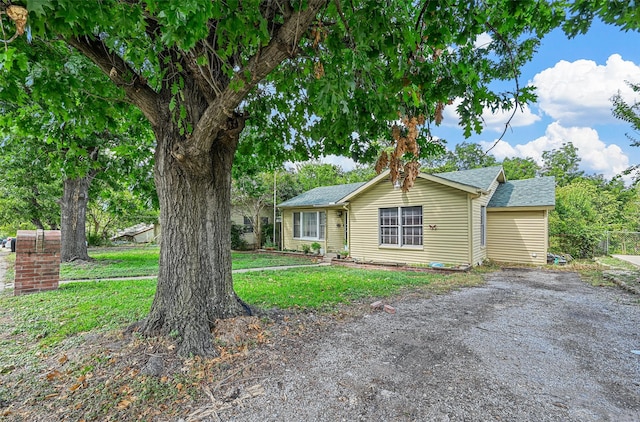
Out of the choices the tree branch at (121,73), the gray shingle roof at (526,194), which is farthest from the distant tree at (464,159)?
the tree branch at (121,73)

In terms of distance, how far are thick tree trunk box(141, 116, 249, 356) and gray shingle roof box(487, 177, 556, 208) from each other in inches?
448

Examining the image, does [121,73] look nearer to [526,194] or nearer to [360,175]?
[526,194]

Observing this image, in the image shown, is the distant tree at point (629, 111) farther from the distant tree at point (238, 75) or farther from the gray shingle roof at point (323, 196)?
the gray shingle roof at point (323, 196)

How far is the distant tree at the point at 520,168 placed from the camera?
27545mm

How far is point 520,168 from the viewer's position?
94.9 ft

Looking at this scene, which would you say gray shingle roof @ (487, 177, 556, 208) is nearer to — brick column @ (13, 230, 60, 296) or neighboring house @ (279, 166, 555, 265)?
neighboring house @ (279, 166, 555, 265)

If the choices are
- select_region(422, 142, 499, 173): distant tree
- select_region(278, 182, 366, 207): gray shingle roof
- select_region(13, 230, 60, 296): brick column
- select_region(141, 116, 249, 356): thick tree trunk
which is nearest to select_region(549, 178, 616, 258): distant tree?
select_region(278, 182, 366, 207): gray shingle roof

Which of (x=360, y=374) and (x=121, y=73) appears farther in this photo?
(x=121, y=73)

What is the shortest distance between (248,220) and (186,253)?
51.9 feet

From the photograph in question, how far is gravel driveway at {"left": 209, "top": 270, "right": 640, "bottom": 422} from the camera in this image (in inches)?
95.2

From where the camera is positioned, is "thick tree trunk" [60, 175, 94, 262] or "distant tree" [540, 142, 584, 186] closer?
"thick tree trunk" [60, 175, 94, 262]

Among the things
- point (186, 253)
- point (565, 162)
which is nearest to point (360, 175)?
point (565, 162)

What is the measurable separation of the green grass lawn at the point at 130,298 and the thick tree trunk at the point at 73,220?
5.13m

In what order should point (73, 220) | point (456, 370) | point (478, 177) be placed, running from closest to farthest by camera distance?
point (456, 370) → point (73, 220) → point (478, 177)
